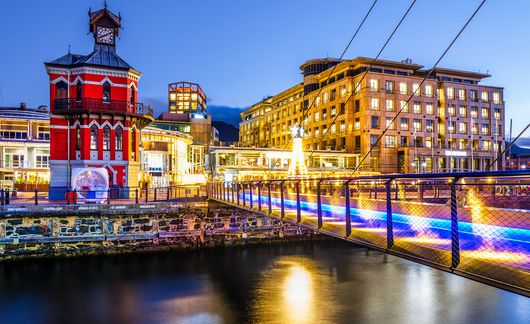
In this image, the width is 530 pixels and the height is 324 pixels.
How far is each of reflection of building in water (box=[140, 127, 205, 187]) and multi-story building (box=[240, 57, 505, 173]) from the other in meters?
21.6

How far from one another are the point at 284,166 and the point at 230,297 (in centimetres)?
3843

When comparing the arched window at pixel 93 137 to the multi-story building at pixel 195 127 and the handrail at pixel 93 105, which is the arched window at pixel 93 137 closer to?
the handrail at pixel 93 105

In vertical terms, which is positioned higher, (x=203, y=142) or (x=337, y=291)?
(x=203, y=142)

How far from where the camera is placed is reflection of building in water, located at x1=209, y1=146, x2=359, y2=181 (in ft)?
172

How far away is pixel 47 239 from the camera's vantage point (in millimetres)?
26016

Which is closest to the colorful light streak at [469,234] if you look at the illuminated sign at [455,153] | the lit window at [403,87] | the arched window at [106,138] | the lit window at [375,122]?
the arched window at [106,138]

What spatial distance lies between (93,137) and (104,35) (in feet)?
35.0

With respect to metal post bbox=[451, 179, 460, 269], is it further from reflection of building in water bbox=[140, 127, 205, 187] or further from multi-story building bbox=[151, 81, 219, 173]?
multi-story building bbox=[151, 81, 219, 173]

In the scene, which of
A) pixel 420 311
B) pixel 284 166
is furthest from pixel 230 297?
pixel 284 166

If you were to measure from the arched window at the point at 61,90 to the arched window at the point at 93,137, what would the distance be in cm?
352

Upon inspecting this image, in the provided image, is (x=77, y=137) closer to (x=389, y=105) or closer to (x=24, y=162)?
(x=24, y=162)

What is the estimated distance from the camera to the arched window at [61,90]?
1320 inches

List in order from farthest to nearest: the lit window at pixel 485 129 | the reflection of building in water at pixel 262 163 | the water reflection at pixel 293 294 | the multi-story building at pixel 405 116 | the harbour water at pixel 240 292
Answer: the lit window at pixel 485 129 → the multi-story building at pixel 405 116 → the reflection of building in water at pixel 262 163 → the water reflection at pixel 293 294 → the harbour water at pixel 240 292

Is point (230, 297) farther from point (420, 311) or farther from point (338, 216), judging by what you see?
point (338, 216)
